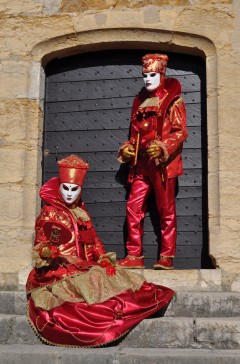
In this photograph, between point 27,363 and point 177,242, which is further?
point 177,242

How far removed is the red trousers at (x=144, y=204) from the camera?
16.5 ft

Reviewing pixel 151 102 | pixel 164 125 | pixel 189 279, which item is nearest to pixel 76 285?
pixel 189 279

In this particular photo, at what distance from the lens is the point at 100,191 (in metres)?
5.56

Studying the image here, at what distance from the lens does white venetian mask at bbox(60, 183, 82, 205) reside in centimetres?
467

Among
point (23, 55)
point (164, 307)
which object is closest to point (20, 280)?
point (164, 307)

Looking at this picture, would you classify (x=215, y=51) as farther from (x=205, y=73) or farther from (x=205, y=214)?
(x=205, y=214)

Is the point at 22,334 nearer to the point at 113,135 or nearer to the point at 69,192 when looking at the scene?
the point at 69,192

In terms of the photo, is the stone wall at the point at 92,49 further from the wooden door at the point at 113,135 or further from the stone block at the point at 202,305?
the stone block at the point at 202,305

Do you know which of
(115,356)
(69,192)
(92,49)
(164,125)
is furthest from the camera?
(92,49)

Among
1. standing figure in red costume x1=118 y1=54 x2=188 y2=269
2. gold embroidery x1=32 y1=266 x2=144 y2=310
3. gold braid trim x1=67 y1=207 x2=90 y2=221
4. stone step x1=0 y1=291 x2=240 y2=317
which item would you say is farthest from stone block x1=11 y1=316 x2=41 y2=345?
standing figure in red costume x1=118 y1=54 x2=188 y2=269

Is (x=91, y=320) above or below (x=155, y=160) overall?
below

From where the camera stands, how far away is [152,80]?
16.9 ft

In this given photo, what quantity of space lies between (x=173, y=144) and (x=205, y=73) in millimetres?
1075

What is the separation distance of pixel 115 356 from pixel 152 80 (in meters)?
2.70
